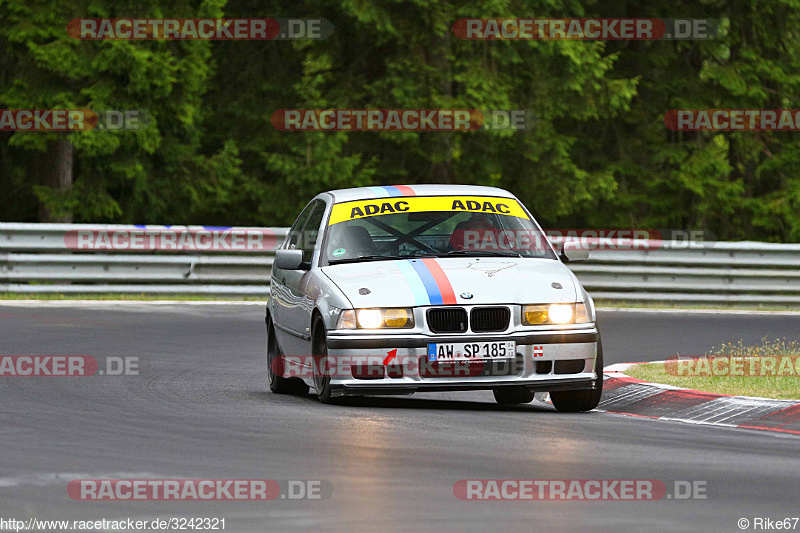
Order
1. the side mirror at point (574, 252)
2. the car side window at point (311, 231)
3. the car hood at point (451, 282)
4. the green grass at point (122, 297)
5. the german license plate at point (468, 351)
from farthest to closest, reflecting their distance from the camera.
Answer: the green grass at point (122, 297) < the car side window at point (311, 231) < the side mirror at point (574, 252) < the car hood at point (451, 282) < the german license plate at point (468, 351)

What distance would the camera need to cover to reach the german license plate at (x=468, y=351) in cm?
1153

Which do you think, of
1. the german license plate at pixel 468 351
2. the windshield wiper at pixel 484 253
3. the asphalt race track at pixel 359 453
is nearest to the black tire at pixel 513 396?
A: the asphalt race track at pixel 359 453

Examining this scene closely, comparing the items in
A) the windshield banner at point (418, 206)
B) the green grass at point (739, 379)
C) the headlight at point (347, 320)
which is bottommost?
the green grass at point (739, 379)

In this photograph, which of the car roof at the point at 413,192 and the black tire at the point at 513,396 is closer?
the black tire at the point at 513,396

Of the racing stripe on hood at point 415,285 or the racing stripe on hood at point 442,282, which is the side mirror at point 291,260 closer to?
the racing stripe on hood at point 415,285

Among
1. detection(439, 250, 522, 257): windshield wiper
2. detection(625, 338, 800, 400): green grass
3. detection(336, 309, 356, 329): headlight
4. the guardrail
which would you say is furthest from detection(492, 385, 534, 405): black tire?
the guardrail

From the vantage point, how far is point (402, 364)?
11570mm

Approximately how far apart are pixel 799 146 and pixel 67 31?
16.6 m

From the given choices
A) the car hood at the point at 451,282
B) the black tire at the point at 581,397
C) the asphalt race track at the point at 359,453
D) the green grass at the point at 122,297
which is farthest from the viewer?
the green grass at the point at 122,297

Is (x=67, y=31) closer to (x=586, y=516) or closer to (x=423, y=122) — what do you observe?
(x=423, y=122)

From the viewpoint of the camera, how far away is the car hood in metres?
11.6

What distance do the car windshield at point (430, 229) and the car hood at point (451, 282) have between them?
375 mm

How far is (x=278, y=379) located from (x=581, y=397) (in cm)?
263

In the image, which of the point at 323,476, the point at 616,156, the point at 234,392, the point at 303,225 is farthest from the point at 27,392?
the point at 616,156
